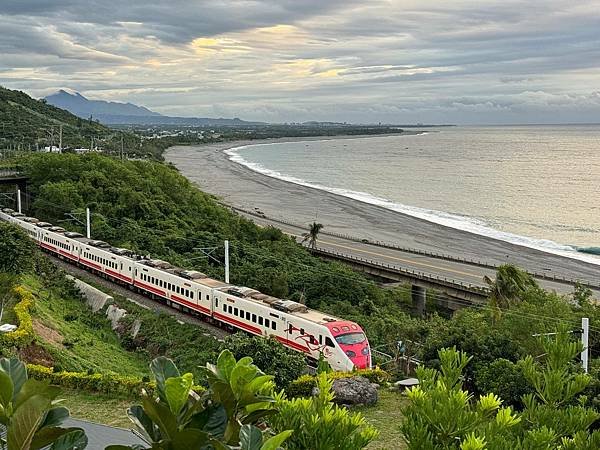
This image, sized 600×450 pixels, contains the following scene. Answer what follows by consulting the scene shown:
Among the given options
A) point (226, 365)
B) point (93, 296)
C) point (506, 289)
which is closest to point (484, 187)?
point (506, 289)

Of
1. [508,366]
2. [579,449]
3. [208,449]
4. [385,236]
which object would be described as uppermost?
[208,449]

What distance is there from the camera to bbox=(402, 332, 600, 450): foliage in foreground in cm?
443

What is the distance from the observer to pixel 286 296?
3347 cm

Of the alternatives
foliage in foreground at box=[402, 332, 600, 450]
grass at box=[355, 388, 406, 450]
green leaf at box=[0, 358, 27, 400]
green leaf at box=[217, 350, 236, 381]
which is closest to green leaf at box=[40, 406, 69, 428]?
green leaf at box=[0, 358, 27, 400]

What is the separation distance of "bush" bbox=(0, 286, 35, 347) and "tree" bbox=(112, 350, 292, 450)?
47.4ft

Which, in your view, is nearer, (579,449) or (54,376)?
(579,449)

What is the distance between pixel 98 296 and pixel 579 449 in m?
26.2

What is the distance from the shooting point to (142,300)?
28.4 metres

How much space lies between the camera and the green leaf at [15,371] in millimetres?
3498

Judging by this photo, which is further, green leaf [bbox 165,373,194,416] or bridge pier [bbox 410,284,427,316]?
bridge pier [bbox 410,284,427,316]

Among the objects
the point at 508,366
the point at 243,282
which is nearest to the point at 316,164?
the point at 243,282

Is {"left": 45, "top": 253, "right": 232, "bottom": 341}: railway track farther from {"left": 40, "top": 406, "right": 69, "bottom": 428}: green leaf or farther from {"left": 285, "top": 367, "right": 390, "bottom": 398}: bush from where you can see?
→ {"left": 40, "top": 406, "right": 69, "bottom": 428}: green leaf

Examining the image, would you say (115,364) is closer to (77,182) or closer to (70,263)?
(70,263)

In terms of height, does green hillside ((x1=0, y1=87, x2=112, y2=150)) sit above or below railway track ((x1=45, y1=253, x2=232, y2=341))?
above
